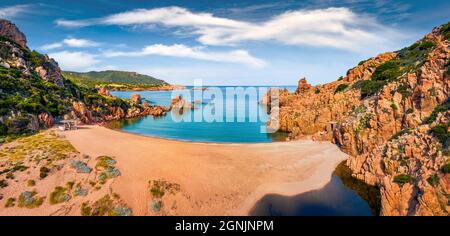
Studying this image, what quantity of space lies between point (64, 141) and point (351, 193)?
38958 millimetres

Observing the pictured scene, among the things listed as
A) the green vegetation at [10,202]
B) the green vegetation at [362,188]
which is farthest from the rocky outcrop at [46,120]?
the green vegetation at [362,188]

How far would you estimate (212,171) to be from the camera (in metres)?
31.6

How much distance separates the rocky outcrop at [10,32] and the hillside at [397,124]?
308 feet

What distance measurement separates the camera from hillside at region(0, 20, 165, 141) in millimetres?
44500

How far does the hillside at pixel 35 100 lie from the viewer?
44.5 m

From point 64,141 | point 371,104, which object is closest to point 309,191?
point 371,104

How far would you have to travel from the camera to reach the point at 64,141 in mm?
39719

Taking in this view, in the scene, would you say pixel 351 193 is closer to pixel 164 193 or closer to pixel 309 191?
pixel 309 191

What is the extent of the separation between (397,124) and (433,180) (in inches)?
765

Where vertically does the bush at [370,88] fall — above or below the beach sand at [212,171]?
above

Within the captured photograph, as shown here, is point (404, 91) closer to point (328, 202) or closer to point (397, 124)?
point (397, 124)

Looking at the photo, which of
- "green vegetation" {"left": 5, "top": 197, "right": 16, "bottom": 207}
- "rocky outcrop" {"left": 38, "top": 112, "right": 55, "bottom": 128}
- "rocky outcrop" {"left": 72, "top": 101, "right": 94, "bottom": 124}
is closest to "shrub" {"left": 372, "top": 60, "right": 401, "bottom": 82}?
"green vegetation" {"left": 5, "top": 197, "right": 16, "bottom": 207}

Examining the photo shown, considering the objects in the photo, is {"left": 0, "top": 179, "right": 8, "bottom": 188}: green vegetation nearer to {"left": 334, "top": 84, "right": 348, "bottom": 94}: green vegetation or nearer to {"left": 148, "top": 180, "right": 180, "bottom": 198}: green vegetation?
{"left": 148, "top": 180, "right": 180, "bottom": 198}: green vegetation

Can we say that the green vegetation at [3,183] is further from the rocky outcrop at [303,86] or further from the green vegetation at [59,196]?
the rocky outcrop at [303,86]
